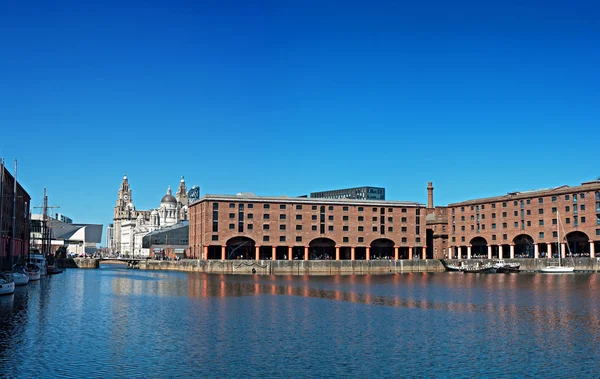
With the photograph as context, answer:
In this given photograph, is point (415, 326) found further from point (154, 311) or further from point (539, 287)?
point (539, 287)

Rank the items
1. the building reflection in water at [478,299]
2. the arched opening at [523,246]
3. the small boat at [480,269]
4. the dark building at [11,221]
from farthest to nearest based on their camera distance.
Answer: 1. the arched opening at [523,246]
2. the small boat at [480,269]
3. the dark building at [11,221]
4. the building reflection in water at [478,299]

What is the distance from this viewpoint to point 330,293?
3206 inches

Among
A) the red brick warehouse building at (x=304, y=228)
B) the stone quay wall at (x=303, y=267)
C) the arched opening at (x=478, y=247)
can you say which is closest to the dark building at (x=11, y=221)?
the stone quay wall at (x=303, y=267)

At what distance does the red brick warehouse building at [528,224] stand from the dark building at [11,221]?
106250 mm

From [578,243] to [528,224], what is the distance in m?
11.6

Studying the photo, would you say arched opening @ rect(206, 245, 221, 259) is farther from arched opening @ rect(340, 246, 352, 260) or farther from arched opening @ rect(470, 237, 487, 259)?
arched opening @ rect(470, 237, 487, 259)

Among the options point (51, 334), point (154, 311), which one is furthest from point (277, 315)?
point (51, 334)

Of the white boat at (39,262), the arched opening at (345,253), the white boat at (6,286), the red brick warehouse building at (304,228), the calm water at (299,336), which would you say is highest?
the red brick warehouse building at (304,228)

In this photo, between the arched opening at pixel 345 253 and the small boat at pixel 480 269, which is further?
the arched opening at pixel 345 253

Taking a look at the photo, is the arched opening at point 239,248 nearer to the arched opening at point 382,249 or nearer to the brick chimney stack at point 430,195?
the arched opening at point 382,249

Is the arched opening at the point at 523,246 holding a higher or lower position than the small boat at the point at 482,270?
higher

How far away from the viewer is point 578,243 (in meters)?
148

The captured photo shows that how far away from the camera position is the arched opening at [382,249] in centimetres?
16238

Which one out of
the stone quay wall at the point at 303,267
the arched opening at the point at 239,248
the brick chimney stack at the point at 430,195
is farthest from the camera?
the brick chimney stack at the point at 430,195
